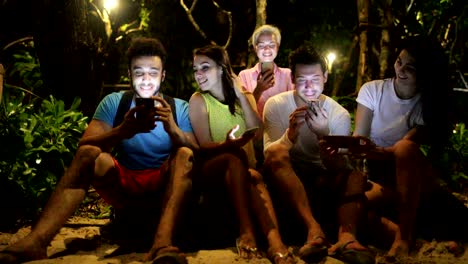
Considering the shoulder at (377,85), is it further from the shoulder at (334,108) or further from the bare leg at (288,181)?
the bare leg at (288,181)

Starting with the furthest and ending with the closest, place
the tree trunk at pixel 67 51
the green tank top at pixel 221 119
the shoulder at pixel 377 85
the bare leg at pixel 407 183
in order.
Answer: the tree trunk at pixel 67 51 < the shoulder at pixel 377 85 < the green tank top at pixel 221 119 < the bare leg at pixel 407 183

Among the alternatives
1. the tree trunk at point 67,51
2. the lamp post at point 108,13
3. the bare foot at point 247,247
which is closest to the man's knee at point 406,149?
the bare foot at point 247,247

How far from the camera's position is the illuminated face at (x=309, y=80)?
432 centimetres

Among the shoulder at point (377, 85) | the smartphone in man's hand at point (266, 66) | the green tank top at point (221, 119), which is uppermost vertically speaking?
the smartphone in man's hand at point (266, 66)

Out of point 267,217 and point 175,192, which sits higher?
point 175,192

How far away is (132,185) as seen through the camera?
13.1 ft

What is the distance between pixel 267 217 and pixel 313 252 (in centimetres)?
49

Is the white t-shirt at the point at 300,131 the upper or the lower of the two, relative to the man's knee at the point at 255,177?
→ upper

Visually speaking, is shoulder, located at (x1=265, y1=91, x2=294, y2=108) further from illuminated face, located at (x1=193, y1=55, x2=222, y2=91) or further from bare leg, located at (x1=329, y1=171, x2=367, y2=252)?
bare leg, located at (x1=329, y1=171, x2=367, y2=252)

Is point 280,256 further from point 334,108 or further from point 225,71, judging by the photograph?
point 225,71

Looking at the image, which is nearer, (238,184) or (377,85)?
(238,184)

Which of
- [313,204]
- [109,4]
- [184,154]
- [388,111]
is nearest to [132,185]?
[184,154]

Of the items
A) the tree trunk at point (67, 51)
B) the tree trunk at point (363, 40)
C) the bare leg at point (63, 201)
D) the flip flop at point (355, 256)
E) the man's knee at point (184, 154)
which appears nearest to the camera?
the bare leg at point (63, 201)

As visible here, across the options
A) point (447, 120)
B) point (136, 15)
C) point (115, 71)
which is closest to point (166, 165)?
point (447, 120)
